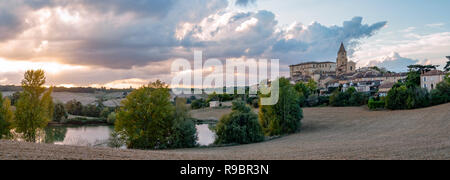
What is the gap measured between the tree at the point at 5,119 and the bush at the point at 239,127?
21.4 m

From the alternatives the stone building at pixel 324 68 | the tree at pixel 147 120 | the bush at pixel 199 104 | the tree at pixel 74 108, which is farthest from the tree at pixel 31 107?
the stone building at pixel 324 68

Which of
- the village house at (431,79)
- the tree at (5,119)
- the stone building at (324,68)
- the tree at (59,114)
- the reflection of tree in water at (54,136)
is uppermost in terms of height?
the stone building at (324,68)

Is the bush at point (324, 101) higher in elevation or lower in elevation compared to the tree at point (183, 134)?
higher

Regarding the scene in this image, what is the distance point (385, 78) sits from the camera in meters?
104

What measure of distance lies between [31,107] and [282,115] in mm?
28298

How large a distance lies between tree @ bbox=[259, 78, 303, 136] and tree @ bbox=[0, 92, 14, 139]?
28704mm

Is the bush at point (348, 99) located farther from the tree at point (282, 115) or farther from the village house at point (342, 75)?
the tree at point (282, 115)

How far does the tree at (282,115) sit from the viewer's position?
41.3 m

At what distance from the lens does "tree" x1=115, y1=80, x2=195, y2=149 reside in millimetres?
31688

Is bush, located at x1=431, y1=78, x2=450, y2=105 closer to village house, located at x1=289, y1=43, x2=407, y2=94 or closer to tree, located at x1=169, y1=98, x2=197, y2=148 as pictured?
village house, located at x1=289, y1=43, x2=407, y2=94

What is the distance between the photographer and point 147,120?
32719 mm

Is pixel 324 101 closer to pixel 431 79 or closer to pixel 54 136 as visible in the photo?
pixel 431 79

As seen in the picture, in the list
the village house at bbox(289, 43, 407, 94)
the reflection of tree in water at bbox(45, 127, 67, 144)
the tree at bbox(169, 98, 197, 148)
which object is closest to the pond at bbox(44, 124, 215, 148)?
the reflection of tree in water at bbox(45, 127, 67, 144)
